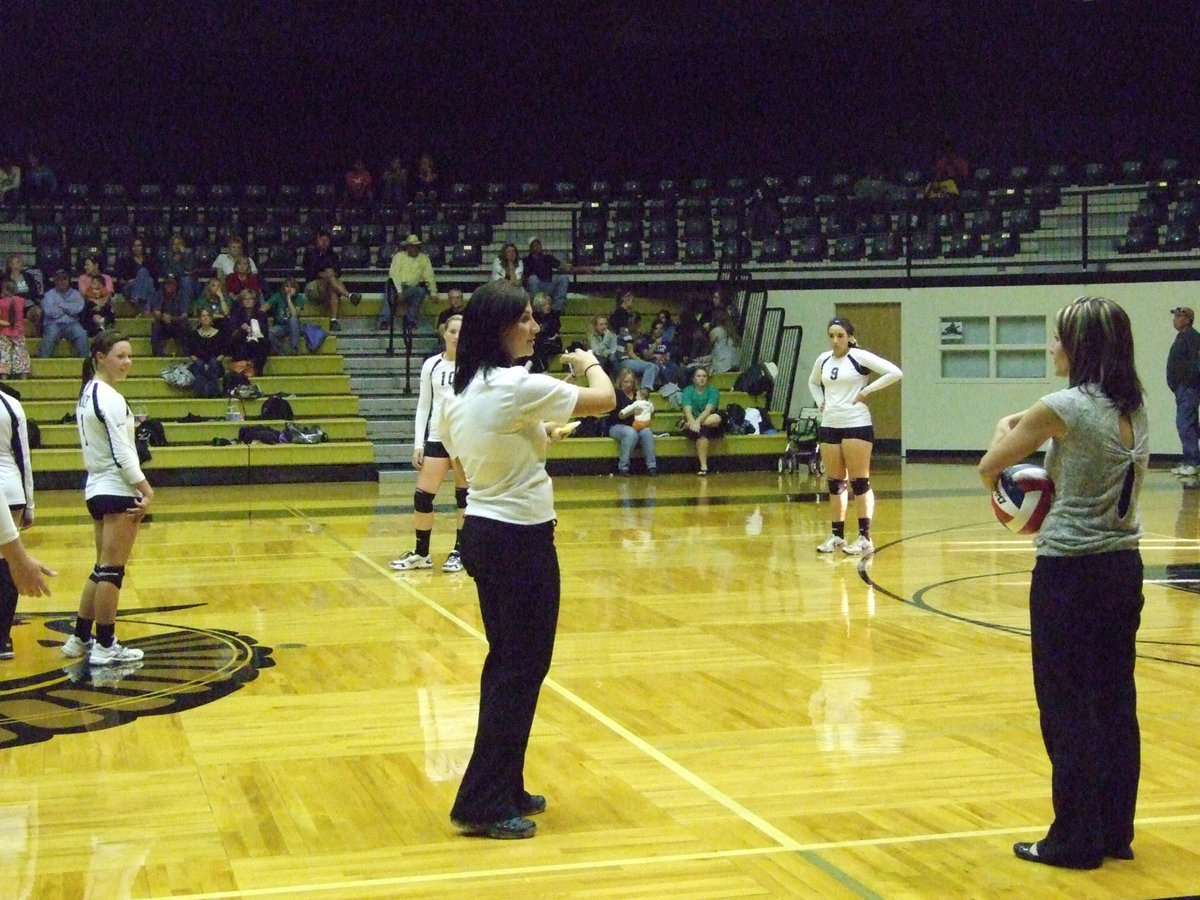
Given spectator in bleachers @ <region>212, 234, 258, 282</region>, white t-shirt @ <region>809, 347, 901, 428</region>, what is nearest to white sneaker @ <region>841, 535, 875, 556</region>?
white t-shirt @ <region>809, 347, 901, 428</region>

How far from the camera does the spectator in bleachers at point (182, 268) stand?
66.3 feet

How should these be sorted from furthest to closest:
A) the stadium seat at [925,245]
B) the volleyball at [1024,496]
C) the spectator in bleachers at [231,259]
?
the stadium seat at [925,245], the spectator in bleachers at [231,259], the volleyball at [1024,496]

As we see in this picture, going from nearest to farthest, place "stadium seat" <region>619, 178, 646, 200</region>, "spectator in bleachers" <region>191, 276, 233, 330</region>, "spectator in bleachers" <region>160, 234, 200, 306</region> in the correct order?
"spectator in bleachers" <region>191, 276, 233, 330</region> → "spectator in bleachers" <region>160, 234, 200, 306</region> → "stadium seat" <region>619, 178, 646, 200</region>

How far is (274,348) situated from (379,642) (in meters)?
12.9

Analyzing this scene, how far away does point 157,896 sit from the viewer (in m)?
4.26

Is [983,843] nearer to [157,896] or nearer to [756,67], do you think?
[157,896]

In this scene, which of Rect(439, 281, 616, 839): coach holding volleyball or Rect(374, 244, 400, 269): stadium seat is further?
Rect(374, 244, 400, 269): stadium seat

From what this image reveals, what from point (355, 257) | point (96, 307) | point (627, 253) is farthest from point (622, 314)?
point (96, 307)

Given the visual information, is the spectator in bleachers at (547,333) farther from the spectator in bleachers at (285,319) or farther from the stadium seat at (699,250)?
the spectator in bleachers at (285,319)

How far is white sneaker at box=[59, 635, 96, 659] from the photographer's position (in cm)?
775

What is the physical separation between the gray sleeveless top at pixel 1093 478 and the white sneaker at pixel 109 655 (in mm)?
4884

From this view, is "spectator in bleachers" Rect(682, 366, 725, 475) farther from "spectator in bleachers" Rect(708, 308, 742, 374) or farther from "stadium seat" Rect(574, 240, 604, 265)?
"stadium seat" Rect(574, 240, 604, 265)

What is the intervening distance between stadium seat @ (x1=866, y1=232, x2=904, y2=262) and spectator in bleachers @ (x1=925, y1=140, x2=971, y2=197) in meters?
1.25

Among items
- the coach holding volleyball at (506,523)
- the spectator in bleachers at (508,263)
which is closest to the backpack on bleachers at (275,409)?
the spectator in bleachers at (508,263)
